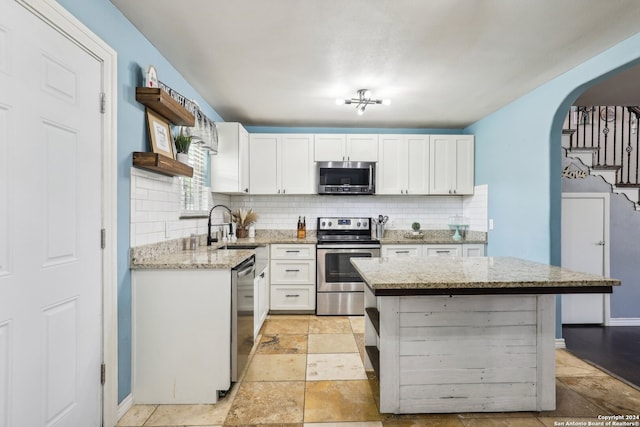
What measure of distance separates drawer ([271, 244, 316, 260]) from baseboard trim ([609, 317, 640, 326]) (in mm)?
3455

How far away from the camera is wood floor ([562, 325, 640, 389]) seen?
2613 millimetres

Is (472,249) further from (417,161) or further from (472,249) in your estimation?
(417,161)

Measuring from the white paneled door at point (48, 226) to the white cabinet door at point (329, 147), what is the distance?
9.19 ft

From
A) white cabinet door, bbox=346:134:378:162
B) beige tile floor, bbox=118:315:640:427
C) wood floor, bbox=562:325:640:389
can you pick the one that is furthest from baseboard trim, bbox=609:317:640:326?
white cabinet door, bbox=346:134:378:162

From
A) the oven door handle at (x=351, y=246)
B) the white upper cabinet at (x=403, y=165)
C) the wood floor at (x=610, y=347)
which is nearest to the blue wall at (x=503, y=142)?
the white upper cabinet at (x=403, y=165)

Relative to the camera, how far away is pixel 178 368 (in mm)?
2100

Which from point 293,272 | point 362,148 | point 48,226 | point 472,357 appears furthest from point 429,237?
point 48,226

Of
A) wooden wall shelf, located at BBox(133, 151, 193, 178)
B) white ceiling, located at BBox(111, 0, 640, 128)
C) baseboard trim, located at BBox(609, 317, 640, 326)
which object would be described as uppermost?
white ceiling, located at BBox(111, 0, 640, 128)

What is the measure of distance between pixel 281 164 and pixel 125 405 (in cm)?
300

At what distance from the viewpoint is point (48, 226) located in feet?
4.80

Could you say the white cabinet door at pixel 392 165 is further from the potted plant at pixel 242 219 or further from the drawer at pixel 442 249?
the potted plant at pixel 242 219

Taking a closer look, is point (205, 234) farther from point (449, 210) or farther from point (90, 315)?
point (449, 210)

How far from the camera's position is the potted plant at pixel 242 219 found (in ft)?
14.1

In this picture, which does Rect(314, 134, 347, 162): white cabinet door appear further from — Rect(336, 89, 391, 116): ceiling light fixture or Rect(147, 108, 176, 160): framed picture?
Rect(147, 108, 176, 160): framed picture
